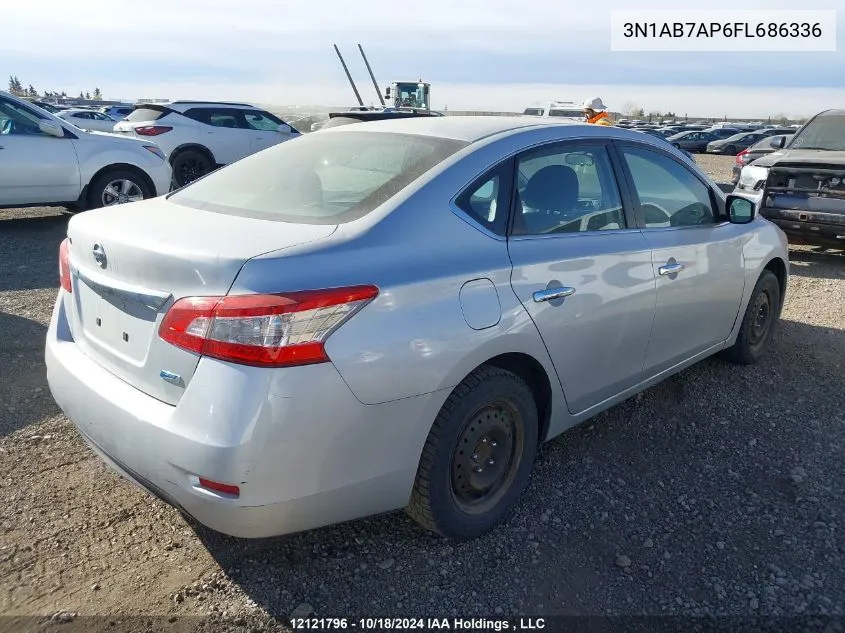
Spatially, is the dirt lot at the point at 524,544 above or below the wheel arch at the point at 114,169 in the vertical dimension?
below

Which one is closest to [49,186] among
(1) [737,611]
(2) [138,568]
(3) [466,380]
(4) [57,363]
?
(4) [57,363]

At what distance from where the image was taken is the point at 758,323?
190 inches

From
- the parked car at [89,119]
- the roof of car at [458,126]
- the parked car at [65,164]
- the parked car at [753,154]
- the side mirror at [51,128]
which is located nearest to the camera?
the roof of car at [458,126]

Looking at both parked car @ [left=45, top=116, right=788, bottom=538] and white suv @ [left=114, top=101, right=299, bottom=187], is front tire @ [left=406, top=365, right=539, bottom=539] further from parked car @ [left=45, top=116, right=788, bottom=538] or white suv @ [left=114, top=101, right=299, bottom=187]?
white suv @ [left=114, top=101, right=299, bottom=187]

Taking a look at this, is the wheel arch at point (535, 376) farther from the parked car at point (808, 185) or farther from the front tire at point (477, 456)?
the parked car at point (808, 185)

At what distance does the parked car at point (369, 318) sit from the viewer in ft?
6.95

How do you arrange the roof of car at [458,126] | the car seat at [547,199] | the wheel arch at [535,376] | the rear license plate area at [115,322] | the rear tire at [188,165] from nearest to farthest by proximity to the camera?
the rear license plate area at [115,322] < the wheel arch at [535,376] < the car seat at [547,199] < the roof of car at [458,126] < the rear tire at [188,165]

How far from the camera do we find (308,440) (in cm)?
214

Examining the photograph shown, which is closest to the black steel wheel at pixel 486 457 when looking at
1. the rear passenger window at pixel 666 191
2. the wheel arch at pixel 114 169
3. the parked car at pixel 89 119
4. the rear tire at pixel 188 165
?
the rear passenger window at pixel 666 191

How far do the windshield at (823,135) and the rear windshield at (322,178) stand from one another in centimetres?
753

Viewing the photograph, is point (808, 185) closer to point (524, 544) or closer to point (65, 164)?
point (524, 544)

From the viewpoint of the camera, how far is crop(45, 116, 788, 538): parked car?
6.95ft

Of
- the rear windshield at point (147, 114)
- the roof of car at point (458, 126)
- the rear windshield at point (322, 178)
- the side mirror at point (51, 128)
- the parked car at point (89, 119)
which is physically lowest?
the rear windshield at point (322, 178)

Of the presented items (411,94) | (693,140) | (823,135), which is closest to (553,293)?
(823,135)
